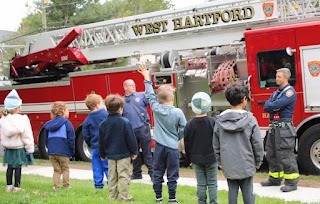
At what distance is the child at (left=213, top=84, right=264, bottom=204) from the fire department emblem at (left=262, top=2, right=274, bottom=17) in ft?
14.9

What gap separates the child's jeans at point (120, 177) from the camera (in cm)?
610

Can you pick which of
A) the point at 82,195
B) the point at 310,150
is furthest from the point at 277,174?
the point at 82,195

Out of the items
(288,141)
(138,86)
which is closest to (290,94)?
(288,141)

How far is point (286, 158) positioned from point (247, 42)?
2637mm

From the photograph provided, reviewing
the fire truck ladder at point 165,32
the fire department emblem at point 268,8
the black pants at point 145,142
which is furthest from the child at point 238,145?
the fire department emblem at point 268,8

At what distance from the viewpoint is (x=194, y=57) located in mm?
10391

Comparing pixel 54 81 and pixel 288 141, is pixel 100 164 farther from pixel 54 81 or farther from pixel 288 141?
pixel 54 81

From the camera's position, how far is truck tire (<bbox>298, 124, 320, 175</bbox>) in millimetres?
8102

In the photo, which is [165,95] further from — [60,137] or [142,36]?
[142,36]

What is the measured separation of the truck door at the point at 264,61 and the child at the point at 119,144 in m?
3.28

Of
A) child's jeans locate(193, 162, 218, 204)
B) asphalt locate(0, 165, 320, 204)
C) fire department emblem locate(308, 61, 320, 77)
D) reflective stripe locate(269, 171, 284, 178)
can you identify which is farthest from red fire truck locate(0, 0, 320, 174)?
child's jeans locate(193, 162, 218, 204)

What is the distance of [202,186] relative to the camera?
552cm

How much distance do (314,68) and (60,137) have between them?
14.0ft

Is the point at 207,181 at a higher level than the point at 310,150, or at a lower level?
higher
